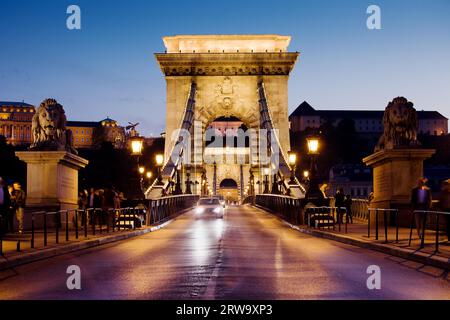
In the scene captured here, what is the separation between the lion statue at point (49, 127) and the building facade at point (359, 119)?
163715mm

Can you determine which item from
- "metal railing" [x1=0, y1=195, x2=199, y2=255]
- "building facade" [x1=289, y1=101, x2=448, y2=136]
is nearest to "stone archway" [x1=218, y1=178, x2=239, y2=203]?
"building facade" [x1=289, y1=101, x2=448, y2=136]

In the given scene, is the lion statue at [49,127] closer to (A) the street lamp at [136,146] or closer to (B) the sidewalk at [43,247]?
(B) the sidewalk at [43,247]

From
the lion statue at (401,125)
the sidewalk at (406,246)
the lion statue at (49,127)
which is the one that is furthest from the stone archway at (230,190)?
the sidewalk at (406,246)

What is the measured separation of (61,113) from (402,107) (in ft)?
35.6

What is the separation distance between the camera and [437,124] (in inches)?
7554

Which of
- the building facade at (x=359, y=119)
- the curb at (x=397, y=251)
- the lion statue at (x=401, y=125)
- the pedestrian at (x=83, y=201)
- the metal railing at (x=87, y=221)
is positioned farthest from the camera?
the building facade at (x=359, y=119)

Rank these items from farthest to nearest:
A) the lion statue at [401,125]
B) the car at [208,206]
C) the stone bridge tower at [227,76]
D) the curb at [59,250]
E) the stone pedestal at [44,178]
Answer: the stone bridge tower at [227,76] → the car at [208,206] → the lion statue at [401,125] → the stone pedestal at [44,178] → the curb at [59,250]

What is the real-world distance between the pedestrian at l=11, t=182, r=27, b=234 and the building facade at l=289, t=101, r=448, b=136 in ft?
547

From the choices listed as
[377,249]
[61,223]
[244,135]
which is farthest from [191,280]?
[244,135]

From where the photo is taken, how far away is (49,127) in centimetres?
2230

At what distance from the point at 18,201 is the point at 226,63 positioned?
5248cm

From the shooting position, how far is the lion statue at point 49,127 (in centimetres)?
2195

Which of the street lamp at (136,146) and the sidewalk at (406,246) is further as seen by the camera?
the street lamp at (136,146)
